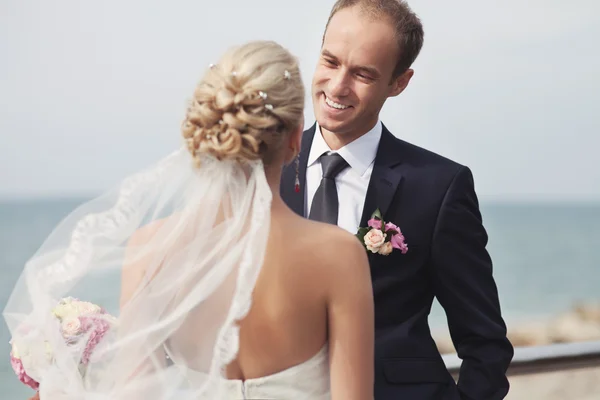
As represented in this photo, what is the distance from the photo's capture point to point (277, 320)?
84.0 inches

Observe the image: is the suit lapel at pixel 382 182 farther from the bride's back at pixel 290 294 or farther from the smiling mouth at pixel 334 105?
the bride's back at pixel 290 294

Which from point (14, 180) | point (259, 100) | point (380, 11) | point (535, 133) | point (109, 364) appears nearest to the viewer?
point (259, 100)

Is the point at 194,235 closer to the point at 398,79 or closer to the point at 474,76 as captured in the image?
the point at 398,79

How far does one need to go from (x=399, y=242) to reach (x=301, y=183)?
45 centimetres

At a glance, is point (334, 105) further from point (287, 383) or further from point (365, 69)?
point (287, 383)

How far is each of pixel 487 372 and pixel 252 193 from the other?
1.34 meters

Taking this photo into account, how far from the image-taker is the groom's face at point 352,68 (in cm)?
299

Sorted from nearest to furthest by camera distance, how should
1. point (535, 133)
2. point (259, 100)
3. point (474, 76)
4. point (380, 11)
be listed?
point (259, 100)
point (380, 11)
point (474, 76)
point (535, 133)

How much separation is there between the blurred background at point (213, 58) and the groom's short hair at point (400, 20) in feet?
106

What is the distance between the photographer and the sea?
42.7 meters

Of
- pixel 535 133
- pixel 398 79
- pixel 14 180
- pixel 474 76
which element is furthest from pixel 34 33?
pixel 398 79

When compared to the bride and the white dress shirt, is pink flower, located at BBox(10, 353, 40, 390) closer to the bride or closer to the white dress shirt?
the bride

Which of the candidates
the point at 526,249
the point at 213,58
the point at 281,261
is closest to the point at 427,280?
the point at 281,261

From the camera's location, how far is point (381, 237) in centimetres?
289
